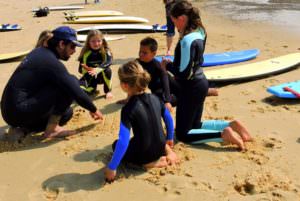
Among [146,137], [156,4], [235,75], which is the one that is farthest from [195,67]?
[156,4]

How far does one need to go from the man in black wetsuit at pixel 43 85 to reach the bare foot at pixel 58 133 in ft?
0.67

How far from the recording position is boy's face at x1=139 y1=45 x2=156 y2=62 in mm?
4426

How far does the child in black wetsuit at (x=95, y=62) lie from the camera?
5355 millimetres

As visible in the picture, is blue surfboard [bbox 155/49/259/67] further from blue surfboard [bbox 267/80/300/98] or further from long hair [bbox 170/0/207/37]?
long hair [bbox 170/0/207/37]

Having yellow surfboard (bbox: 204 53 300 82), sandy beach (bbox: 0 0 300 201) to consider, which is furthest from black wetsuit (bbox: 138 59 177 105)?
yellow surfboard (bbox: 204 53 300 82)

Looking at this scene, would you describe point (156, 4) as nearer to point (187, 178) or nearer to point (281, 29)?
point (281, 29)

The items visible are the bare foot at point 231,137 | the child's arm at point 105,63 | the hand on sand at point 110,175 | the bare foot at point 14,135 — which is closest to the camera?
the hand on sand at point 110,175

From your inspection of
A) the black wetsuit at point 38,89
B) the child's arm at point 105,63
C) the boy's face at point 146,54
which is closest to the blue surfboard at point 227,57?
the child's arm at point 105,63

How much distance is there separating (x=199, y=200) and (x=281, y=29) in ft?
27.7

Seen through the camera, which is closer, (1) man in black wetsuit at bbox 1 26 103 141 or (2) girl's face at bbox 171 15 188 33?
(2) girl's face at bbox 171 15 188 33

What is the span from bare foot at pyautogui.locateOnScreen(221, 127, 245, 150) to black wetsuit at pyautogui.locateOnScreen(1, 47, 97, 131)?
1369 mm

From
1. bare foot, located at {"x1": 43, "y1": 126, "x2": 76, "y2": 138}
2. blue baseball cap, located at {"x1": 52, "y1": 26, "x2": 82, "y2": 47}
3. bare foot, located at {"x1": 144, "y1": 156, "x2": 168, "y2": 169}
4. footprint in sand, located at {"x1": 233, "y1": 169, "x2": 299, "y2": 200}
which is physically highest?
blue baseball cap, located at {"x1": 52, "y1": 26, "x2": 82, "y2": 47}

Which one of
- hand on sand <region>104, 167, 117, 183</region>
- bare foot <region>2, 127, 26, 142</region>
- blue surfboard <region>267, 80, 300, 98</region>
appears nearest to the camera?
hand on sand <region>104, 167, 117, 183</region>

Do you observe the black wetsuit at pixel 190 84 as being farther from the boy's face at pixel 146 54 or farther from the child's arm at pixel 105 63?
the child's arm at pixel 105 63
